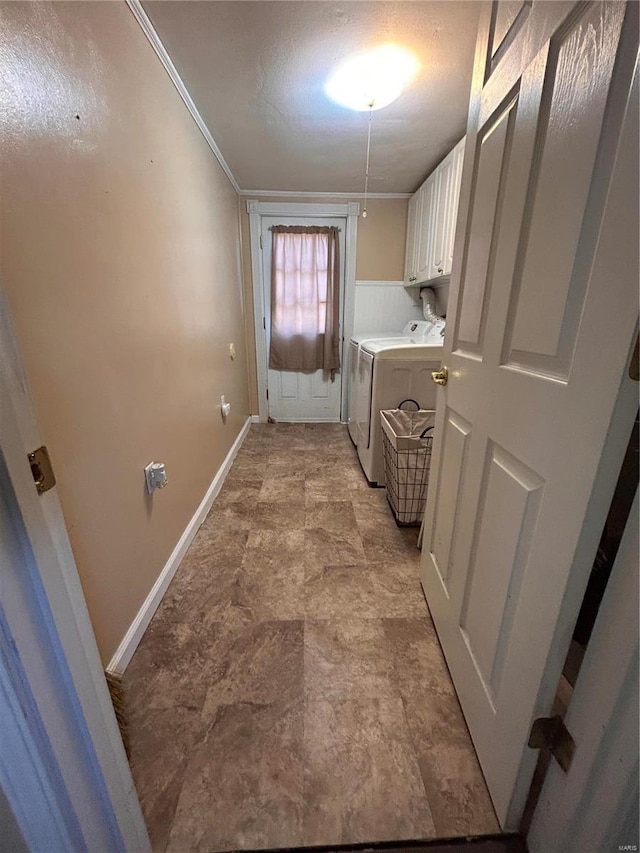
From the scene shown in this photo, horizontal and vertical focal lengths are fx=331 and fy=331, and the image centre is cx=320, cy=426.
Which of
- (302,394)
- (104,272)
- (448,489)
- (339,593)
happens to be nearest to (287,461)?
(302,394)

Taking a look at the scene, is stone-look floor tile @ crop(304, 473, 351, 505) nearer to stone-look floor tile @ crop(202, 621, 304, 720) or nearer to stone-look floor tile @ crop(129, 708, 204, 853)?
stone-look floor tile @ crop(202, 621, 304, 720)

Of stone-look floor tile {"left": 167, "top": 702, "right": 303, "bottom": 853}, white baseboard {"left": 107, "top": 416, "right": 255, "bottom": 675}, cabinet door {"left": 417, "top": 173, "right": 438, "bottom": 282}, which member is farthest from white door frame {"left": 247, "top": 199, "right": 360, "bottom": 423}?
stone-look floor tile {"left": 167, "top": 702, "right": 303, "bottom": 853}

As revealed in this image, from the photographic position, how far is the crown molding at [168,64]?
4.08ft

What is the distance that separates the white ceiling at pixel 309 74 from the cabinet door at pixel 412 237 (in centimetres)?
36

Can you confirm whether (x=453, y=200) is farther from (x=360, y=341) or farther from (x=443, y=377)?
(x=443, y=377)

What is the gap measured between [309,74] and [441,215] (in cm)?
130

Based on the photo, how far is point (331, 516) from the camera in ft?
6.86

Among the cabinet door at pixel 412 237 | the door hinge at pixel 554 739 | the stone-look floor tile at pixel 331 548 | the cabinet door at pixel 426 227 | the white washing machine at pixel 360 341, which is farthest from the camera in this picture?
the cabinet door at pixel 412 237

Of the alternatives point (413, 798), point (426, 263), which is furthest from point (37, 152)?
point (426, 263)

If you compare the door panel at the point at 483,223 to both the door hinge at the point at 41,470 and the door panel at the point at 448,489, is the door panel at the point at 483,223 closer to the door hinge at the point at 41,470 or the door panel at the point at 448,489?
the door panel at the point at 448,489

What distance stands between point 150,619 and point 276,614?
512 mm

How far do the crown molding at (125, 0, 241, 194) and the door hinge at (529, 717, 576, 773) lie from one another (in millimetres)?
2466

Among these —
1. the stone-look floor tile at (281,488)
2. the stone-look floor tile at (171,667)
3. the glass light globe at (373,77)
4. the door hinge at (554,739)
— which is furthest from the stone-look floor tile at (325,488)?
the glass light globe at (373,77)

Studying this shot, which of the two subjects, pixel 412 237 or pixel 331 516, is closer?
pixel 331 516
